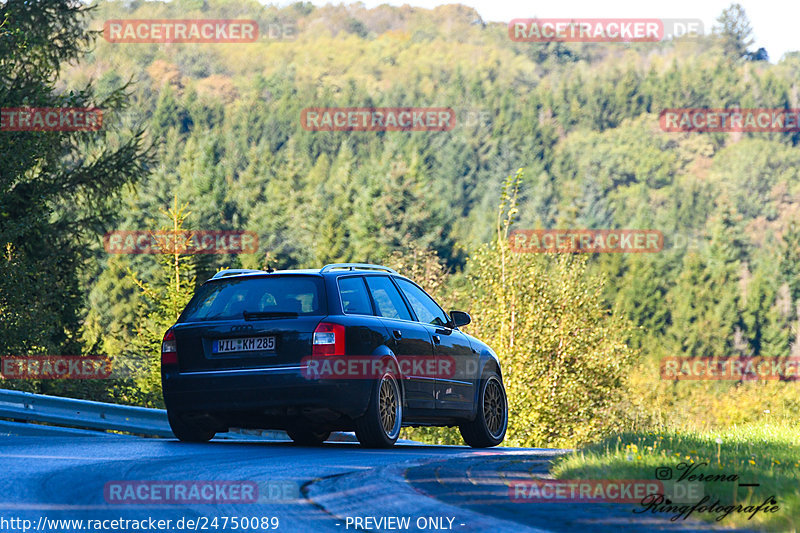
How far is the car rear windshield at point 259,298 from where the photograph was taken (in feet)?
33.7

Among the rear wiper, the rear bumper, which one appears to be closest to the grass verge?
the rear bumper

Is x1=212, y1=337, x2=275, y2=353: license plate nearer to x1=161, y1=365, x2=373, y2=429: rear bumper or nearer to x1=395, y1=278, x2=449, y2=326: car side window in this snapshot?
x1=161, y1=365, x2=373, y2=429: rear bumper

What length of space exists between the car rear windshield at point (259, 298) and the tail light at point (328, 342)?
0.79 feet

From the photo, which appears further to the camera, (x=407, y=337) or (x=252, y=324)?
(x=407, y=337)

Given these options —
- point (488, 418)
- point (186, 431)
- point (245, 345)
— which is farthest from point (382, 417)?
point (488, 418)

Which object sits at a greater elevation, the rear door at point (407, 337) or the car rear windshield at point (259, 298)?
the car rear windshield at point (259, 298)

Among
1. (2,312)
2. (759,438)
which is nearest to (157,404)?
(2,312)

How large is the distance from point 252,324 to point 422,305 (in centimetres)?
230

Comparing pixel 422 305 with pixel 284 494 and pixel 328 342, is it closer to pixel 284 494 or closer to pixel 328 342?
pixel 328 342

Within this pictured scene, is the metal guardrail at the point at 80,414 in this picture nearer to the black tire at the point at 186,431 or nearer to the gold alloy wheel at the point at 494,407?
the black tire at the point at 186,431

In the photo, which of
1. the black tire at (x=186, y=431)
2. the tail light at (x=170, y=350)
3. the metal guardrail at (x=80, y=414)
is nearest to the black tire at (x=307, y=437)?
the black tire at (x=186, y=431)

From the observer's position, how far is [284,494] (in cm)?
649

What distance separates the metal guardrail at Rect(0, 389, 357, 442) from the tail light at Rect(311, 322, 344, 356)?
317 cm

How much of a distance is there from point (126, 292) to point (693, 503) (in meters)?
83.3
